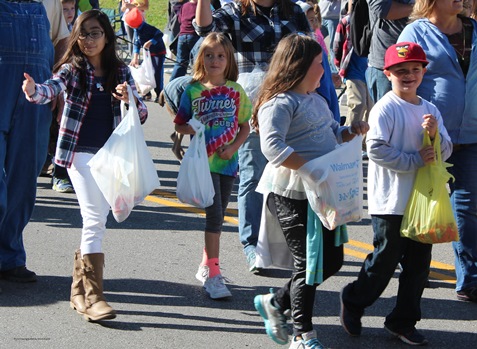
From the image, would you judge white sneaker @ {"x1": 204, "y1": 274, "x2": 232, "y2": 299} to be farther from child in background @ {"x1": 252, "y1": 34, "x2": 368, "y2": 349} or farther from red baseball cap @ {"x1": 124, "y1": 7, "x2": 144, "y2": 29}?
red baseball cap @ {"x1": 124, "y1": 7, "x2": 144, "y2": 29}

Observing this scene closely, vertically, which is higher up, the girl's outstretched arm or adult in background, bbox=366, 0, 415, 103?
adult in background, bbox=366, 0, 415, 103

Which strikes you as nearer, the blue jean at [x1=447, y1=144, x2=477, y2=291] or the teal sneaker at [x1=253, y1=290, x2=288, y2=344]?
the teal sneaker at [x1=253, y1=290, x2=288, y2=344]

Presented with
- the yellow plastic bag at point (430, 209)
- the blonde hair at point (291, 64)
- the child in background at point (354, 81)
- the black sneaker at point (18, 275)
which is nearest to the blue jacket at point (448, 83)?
the yellow plastic bag at point (430, 209)

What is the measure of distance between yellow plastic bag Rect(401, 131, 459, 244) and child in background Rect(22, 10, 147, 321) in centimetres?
166

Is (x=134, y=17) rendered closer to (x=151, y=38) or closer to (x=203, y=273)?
(x=151, y=38)

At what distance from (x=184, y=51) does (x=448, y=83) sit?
679 cm

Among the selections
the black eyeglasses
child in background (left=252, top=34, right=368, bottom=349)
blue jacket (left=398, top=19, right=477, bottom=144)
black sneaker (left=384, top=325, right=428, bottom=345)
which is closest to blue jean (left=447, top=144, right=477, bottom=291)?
blue jacket (left=398, top=19, right=477, bottom=144)

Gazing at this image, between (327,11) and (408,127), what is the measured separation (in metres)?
11.7

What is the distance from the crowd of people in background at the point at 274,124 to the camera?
5.10 meters

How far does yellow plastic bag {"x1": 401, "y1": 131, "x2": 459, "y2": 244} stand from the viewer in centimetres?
512

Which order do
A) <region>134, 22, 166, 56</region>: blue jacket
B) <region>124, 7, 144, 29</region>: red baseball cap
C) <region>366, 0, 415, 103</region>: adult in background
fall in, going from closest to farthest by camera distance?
<region>366, 0, 415, 103</region>: adult in background, <region>124, 7, 144, 29</region>: red baseball cap, <region>134, 22, 166, 56</region>: blue jacket

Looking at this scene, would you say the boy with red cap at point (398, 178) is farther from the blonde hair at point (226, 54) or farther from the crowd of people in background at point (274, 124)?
the blonde hair at point (226, 54)

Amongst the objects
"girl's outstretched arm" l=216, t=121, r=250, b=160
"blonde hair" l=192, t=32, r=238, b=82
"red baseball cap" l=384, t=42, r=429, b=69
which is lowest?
"girl's outstretched arm" l=216, t=121, r=250, b=160

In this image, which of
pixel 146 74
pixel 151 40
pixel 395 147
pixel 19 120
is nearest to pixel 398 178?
pixel 395 147
